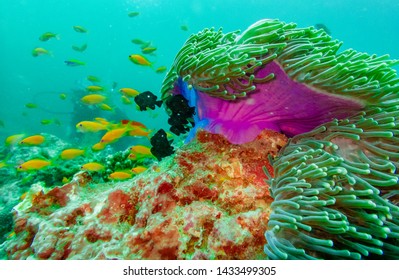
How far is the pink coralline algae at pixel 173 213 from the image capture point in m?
2.10

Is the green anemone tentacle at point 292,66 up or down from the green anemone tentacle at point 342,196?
up

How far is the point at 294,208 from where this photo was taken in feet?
6.38

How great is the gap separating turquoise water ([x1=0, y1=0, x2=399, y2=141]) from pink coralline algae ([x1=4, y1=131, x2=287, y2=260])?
41456 millimetres

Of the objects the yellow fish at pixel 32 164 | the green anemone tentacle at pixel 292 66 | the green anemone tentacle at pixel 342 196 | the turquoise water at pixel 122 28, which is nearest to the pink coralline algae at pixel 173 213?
the green anemone tentacle at pixel 342 196

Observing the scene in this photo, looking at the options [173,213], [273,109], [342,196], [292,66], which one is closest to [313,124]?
[273,109]

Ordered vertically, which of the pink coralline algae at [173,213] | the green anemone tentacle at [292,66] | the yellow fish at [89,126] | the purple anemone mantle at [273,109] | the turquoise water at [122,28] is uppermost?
the turquoise water at [122,28]

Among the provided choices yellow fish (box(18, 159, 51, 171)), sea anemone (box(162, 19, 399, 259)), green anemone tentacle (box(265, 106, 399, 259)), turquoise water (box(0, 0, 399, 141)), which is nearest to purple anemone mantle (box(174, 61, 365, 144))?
sea anemone (box(162, 19, 399, 259))

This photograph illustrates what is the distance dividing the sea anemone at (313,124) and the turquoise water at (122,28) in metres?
41.7

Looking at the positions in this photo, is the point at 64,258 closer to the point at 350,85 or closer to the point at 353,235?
the point at 353,235

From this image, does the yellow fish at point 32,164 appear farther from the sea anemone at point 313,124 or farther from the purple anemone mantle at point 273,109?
the sea anemone at point 313,124

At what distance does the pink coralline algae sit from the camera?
6.89 ft

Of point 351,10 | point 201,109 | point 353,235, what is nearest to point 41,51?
point 201,109

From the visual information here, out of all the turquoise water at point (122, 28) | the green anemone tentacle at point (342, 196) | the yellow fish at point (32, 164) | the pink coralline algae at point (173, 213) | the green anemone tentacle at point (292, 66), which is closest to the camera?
the green anemone tentacle at point (342, 196)

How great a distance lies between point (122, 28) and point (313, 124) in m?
101
